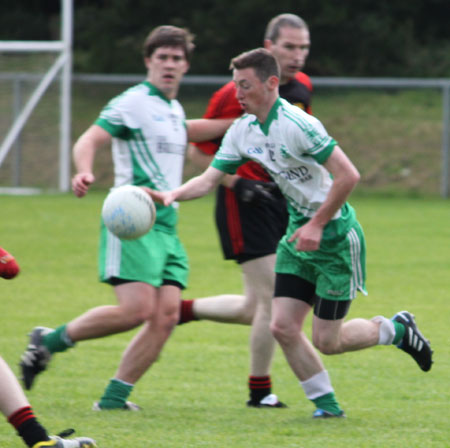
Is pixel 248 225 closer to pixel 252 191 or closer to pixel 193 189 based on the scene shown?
pixel 252 191

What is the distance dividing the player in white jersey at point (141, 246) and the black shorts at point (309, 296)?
2.17 ft

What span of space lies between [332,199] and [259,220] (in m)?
1.17

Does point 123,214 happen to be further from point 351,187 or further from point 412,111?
point 412,111

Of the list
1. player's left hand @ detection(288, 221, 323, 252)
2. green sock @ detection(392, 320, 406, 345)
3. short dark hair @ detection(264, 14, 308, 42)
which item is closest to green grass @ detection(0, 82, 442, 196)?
short dark hair @ detection(264, 14, 308, 42)

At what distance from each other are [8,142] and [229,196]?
13531 millimetres

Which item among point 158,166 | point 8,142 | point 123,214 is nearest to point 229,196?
point 158,166

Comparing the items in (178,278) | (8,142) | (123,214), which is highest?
(123,214)

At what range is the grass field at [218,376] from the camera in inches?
192

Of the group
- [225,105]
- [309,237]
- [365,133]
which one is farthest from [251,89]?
[365,133]

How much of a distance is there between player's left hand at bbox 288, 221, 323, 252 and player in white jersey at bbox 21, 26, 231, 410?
927 millimetres

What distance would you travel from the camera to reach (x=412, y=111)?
22109 mm

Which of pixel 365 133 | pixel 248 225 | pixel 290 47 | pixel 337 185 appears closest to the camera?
pixel 337 185

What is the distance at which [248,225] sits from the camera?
5.91 m

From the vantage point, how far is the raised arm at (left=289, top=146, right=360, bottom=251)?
4.78m
